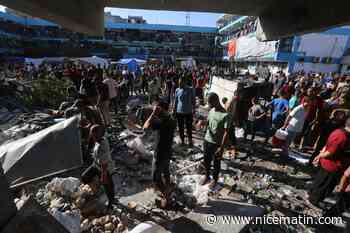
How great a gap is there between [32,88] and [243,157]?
9455mm

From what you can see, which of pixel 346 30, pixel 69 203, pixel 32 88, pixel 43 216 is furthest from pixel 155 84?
pixel 346 30

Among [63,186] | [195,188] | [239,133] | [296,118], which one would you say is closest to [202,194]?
[195,188]

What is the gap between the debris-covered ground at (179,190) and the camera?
322 cm

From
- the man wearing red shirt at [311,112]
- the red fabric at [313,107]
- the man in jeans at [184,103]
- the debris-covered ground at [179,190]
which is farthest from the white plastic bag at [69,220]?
the red fabric at [313,107]

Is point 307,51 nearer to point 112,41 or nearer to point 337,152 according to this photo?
point 337,152

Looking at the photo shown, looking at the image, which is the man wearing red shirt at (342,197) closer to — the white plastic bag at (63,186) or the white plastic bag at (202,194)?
the white plastic bag at (202,194)

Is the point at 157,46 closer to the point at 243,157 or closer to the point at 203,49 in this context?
the point at 203,49

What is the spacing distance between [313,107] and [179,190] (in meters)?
4.33

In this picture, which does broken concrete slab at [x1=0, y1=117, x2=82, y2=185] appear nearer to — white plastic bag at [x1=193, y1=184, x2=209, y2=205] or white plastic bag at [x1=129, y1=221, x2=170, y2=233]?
white plastic bag at [x1=129, y1=221, x2=170, y2=233]

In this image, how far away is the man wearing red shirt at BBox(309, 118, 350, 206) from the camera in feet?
10.2

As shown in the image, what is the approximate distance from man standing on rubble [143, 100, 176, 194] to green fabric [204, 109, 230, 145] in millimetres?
780

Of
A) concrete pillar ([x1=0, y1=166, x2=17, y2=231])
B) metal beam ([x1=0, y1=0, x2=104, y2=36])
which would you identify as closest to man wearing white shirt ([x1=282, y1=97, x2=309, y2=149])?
metal beam ([x1=0, y1=0, x2=104, y2=36])

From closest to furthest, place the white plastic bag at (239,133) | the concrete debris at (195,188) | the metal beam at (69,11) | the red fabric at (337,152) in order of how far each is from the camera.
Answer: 1. the metal beam at (69,11)
2. the red fabric at (337,152)
3. the concrete debris at (195,188)
4. the white plastic bag at (239,133)

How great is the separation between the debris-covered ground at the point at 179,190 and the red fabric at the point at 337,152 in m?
0.92
